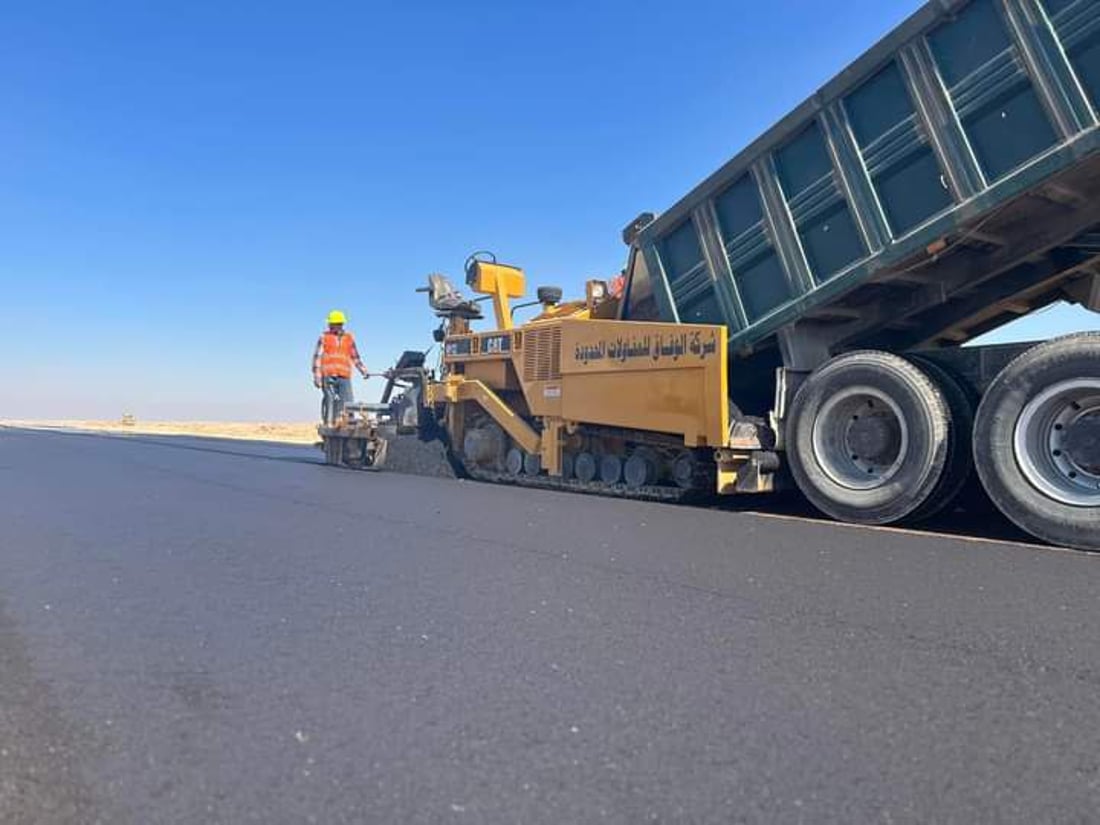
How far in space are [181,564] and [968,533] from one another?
15.9 feet

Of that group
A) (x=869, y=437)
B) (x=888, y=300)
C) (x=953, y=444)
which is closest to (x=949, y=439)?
(x=953, y=444)

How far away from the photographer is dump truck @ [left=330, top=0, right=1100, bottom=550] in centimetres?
509

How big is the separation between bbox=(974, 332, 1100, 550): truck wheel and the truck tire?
1.00 ft

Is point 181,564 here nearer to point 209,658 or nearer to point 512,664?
point 209,658

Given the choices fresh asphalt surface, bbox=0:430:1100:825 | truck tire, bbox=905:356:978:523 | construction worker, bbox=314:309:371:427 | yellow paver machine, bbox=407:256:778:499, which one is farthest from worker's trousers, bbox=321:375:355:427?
truck tire, bbox=905:356:978:523

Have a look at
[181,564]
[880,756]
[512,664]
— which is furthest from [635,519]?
[880,756]

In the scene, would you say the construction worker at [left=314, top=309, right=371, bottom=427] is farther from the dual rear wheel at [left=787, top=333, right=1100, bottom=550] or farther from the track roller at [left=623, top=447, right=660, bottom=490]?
the dual rear wheel at [left=787, top=333, right=1100, bottom=550]

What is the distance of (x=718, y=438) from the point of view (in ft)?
22.5

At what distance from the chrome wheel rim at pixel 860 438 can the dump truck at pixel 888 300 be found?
0.02 meters

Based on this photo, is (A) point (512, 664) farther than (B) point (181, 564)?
No

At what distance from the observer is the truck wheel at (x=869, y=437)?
222 inches

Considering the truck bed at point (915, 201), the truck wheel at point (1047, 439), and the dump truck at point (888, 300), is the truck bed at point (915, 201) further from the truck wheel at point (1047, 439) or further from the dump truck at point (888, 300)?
the truck wheel at point (1047, 439)

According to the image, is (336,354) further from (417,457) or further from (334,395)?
(417,457)

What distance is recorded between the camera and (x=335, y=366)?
13008 millimetres
